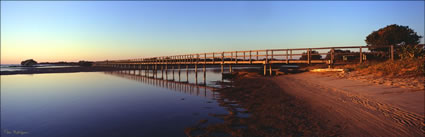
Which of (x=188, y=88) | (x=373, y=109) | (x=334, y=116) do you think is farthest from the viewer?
(x=188, y=88)

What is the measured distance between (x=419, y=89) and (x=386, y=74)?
338 centimetres

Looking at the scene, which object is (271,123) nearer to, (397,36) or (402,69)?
(402,69)

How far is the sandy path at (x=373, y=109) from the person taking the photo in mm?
4754

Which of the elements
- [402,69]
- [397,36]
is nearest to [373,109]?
[402,69]

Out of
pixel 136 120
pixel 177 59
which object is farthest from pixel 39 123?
pixel 177 59

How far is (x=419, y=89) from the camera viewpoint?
292 inches

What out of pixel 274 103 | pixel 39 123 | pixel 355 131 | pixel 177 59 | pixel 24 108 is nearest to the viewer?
pixel 355 131

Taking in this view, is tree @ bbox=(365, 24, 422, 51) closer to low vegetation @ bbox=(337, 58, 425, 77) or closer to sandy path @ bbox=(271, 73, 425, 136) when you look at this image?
low vegetation @ bbox=(337, 58, 425, 77)

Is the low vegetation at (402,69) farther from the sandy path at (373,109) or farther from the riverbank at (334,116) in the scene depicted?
the riverbank at (334,116)

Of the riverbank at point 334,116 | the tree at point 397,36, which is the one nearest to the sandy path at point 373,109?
the riverbank at point 334,116

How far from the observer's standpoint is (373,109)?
6.14m

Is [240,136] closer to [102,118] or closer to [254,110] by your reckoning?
[254,110]

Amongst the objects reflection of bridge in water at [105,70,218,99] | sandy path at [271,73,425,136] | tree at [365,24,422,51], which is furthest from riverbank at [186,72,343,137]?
tree at [365,24,422,51]

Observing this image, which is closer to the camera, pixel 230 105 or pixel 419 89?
pixel 419 89
